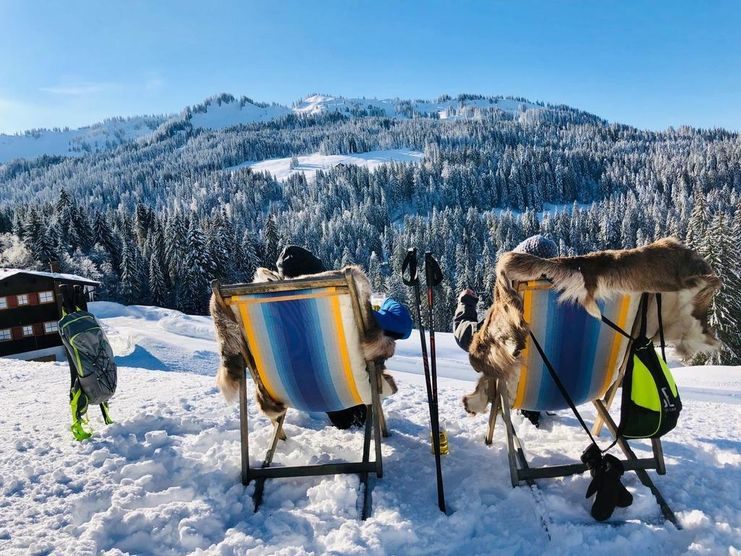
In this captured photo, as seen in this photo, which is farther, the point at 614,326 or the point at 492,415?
the point at 492,415

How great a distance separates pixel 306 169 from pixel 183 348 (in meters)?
188

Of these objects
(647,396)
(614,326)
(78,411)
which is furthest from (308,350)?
(78,411)

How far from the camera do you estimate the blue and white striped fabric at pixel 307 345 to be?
315cm

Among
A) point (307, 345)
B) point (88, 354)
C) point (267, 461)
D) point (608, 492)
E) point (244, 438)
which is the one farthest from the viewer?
point (88, 354)

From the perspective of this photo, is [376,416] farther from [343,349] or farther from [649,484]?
[649,484]

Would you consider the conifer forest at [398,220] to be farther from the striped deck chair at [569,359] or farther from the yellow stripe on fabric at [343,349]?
the yellow stripe on fabric at [343,349]

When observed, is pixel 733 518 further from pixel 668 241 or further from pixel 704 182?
pixel 704 182

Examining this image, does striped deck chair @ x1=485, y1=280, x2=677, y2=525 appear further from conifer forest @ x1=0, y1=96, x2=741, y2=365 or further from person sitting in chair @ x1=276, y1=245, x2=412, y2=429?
conifer forest @ x1=0, y1=96, x2=741, y2=365

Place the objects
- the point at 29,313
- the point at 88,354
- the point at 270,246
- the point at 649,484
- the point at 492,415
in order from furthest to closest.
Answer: the point at 270,246 < the point at 29,313 < the point at 88,354 < the point at 492,415 < the point at 649,484

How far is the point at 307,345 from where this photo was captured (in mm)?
3291

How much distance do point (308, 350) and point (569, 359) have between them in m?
1.82

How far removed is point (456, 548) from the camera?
266 cm

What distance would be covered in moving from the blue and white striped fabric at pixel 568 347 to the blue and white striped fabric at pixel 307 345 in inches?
46.2

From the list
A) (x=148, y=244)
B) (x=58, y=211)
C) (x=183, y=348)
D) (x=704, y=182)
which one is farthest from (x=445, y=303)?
(x=704, y=182)
